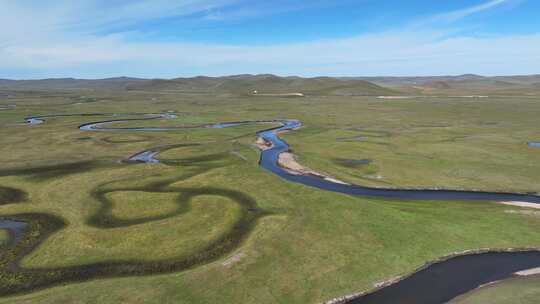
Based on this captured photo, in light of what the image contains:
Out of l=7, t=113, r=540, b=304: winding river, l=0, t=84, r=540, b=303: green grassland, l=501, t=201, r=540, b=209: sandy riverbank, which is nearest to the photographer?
l=7, t=113, r=540, b=304: winding river

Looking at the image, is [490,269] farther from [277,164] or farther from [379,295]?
[277,164]

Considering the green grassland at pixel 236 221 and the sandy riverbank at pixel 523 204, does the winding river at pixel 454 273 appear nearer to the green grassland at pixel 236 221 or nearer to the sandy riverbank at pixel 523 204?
the green grassland at pixel 236 221

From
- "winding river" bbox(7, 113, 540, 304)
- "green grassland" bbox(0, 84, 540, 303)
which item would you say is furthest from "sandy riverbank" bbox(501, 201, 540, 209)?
"green grassland" bbox(0, 84, 540, 303)

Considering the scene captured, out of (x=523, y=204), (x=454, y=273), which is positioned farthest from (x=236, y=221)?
(x=523, y=204)

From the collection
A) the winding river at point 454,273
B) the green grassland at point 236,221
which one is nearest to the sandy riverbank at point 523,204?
the winding river at point 454,273

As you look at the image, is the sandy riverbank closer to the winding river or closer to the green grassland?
the winding river

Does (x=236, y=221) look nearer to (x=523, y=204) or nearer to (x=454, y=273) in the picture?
(x=454, y=273)

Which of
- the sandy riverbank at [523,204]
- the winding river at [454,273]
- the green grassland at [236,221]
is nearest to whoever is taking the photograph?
the winding river at [454,273]

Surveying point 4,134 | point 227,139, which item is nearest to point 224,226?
point 227,139
